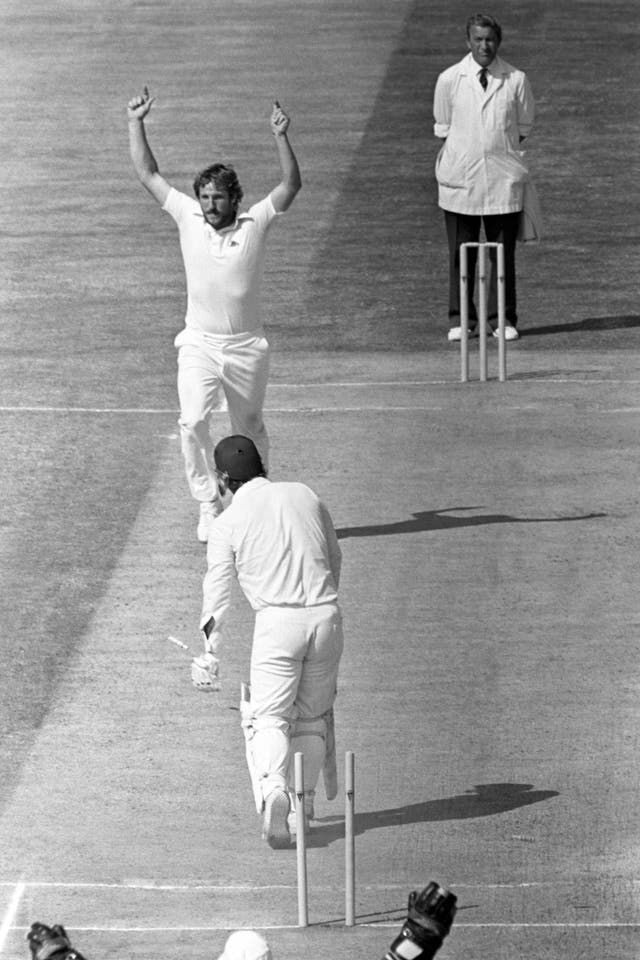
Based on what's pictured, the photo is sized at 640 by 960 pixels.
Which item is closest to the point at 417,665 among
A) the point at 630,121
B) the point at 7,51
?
the point at 630,121

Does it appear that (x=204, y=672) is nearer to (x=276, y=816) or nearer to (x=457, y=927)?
(x=276, y=816)

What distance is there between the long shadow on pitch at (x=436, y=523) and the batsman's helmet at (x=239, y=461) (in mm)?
4105

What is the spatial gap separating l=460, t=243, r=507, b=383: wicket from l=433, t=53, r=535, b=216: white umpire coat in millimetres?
466

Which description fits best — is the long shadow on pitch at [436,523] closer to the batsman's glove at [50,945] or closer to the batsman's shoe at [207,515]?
the batsman's shoe at [207,515]

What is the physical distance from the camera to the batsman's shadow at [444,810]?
12.1 meters

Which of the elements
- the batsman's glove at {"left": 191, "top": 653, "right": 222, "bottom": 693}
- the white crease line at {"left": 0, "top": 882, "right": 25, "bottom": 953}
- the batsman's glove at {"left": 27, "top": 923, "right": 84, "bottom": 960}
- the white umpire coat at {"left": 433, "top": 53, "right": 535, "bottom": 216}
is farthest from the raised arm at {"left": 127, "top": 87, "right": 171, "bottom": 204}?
the batsman's glove at {"left": 27, "top": 923, "right": 84, "bottom": 960}

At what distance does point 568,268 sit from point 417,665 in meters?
9.69

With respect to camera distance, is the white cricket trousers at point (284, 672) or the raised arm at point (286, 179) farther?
the raised arm at point (286, 179)

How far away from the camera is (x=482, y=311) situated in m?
19.4

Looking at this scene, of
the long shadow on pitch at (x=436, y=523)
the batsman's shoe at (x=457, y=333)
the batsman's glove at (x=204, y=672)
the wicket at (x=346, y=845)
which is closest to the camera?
the wicket at (x=346, y=845)

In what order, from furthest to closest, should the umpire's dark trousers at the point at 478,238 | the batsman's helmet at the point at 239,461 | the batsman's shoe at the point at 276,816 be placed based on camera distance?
the umpire's dark trousers at the point at 478,238, the batsman's helmet at the point at 239,461, the batsman's shoe at the point at 276,816

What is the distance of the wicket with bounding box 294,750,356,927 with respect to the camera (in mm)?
10430

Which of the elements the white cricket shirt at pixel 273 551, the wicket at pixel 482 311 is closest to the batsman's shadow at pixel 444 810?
the white cricket shirt at pixel 273 551

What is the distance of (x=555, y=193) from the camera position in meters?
25.4
